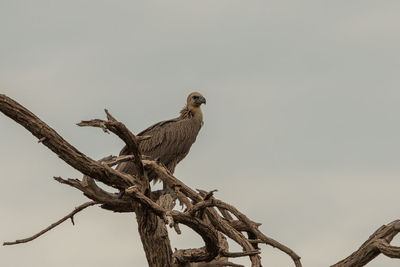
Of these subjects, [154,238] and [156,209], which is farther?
[154,238]

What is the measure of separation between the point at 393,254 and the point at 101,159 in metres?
3.07

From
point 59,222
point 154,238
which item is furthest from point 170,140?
point 154,238

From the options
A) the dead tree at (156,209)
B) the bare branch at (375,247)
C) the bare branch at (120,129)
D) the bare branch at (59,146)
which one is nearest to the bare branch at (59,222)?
the dead tree at (156,209)

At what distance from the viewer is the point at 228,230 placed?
350 inches

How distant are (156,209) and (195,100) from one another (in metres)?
6.57

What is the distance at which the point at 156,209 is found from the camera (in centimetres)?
748

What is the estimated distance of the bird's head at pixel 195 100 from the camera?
13828 millimetres

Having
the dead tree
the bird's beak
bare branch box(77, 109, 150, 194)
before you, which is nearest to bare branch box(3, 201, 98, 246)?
the dead tree

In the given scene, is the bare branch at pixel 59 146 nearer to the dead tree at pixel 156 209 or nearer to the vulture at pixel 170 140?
the dead tree at pixel 156 209

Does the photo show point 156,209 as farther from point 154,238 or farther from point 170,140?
point 170,140

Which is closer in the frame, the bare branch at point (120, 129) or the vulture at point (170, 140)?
the bare branch at point (120, 129)

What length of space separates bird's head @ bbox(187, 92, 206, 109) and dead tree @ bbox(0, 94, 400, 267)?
425 cm

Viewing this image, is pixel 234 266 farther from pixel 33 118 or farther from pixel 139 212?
pixel 33 118

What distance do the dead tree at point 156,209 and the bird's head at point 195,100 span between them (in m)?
4.25
